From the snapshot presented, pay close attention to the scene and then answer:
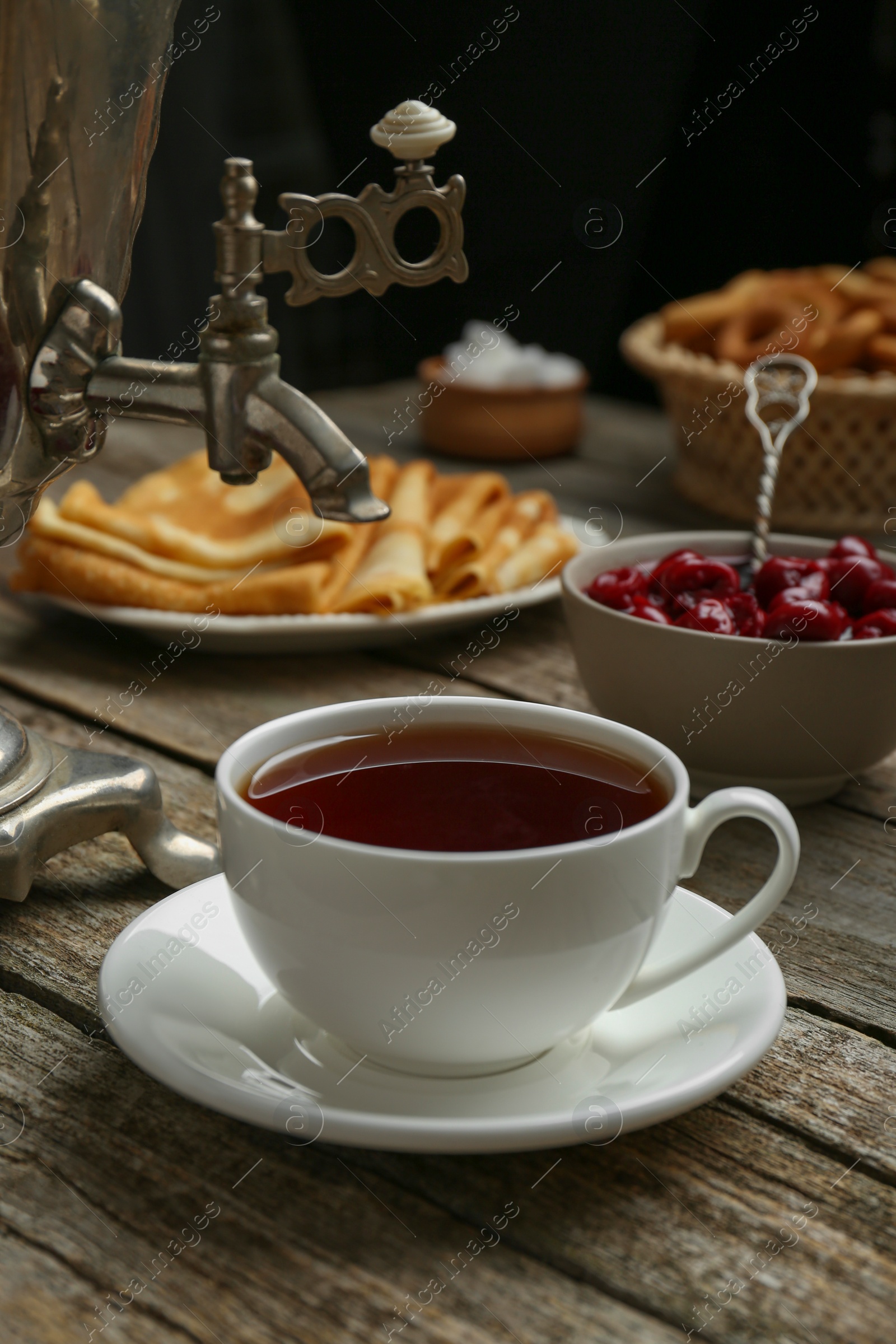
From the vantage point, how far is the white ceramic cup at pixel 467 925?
0.36 metres

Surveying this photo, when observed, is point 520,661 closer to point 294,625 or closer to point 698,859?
point 294,625

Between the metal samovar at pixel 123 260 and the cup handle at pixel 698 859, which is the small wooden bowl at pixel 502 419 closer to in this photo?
the metal samovar at pixel 123 260

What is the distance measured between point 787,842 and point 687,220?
1.67 metres

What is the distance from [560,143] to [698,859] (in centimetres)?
162

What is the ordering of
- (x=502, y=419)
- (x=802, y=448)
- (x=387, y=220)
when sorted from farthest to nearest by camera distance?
1. (x=502, y=419)
2. (x=802, y=448)
3. (x=387, y=220)

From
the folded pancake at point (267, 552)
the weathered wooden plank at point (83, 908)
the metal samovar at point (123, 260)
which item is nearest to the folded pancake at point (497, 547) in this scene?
the folded pancake at point (267, 552)

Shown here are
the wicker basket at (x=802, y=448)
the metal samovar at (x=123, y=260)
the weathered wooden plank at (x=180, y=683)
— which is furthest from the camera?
the wicker basket at (x=802, y=448)

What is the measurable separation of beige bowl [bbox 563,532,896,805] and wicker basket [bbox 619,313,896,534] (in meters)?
0.48

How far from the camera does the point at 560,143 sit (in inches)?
71.2

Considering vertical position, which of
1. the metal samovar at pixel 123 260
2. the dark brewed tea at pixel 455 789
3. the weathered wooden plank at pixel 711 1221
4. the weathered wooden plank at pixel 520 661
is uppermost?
the metal samovar at pixel 123 260

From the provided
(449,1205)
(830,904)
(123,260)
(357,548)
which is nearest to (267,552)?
(357,548)

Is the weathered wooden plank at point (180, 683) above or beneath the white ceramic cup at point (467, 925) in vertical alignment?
beneath

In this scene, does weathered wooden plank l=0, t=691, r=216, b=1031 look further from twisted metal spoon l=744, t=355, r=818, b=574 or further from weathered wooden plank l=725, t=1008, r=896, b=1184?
twisted metal spoon l=744, t=355, r=818, b=574

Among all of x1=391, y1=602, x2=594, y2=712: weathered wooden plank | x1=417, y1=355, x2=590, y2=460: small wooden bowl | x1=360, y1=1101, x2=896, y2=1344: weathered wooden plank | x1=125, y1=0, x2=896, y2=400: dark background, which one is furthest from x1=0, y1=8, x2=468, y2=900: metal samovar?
x1=125, y1=0, x2=896, y2=400: dark background
